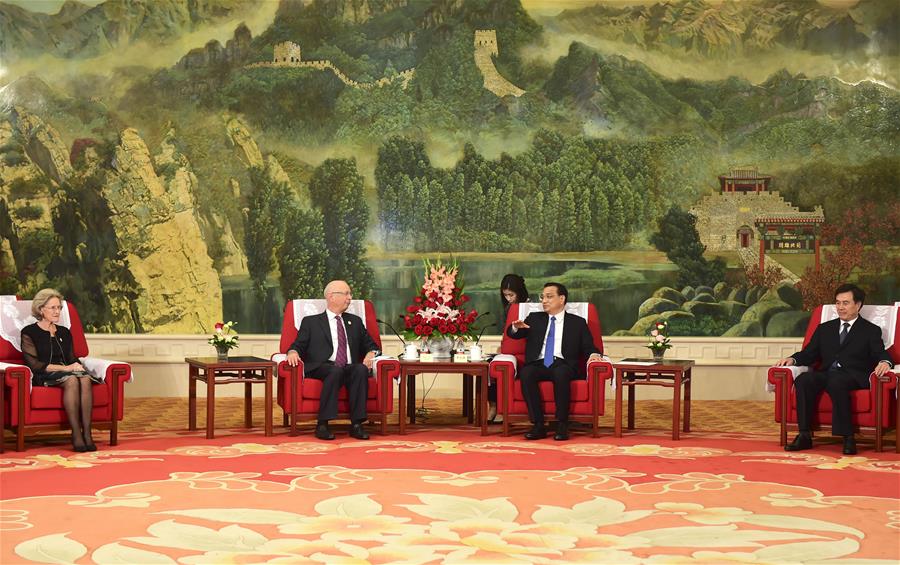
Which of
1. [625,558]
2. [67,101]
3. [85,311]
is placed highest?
[67,101]

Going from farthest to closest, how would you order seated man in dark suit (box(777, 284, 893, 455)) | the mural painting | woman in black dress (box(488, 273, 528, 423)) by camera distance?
the mural painting → woman in black dress (box(488, 273, 528, 423)) → seated man in dark suit (box(777, 284, 893, 455))

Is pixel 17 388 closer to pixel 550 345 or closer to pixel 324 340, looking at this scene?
pixel 324 340

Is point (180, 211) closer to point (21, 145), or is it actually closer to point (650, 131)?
point (21, 145)

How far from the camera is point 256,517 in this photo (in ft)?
15.7

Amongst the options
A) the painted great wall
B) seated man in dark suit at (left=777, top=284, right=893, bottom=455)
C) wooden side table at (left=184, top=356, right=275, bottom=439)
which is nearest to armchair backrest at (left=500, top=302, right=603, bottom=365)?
seated man in dark suit at (left=777, top=284, right=893, bottom=455)

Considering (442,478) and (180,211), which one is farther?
(180,211)

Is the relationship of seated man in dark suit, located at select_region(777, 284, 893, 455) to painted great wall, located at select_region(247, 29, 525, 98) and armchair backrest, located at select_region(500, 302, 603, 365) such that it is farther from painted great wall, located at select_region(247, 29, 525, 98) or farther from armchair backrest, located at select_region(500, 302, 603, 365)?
painted great wall, located at select_region(247, 29, 525, 98)

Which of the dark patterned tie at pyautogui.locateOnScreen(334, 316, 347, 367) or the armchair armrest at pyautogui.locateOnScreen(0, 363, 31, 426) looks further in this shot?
the dark patterned tie at pyautogui.locateOnScreen(334, 316, 347, 367)

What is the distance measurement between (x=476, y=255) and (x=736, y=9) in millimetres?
3790

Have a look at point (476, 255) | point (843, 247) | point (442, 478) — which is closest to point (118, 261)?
point (476, 255)

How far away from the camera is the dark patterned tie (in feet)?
25.7

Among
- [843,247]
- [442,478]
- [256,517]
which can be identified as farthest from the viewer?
[843,247]

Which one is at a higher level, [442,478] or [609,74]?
[609,74]

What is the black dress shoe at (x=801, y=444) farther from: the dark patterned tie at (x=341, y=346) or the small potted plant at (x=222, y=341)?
the small potted plant at (x=222, y=341)
